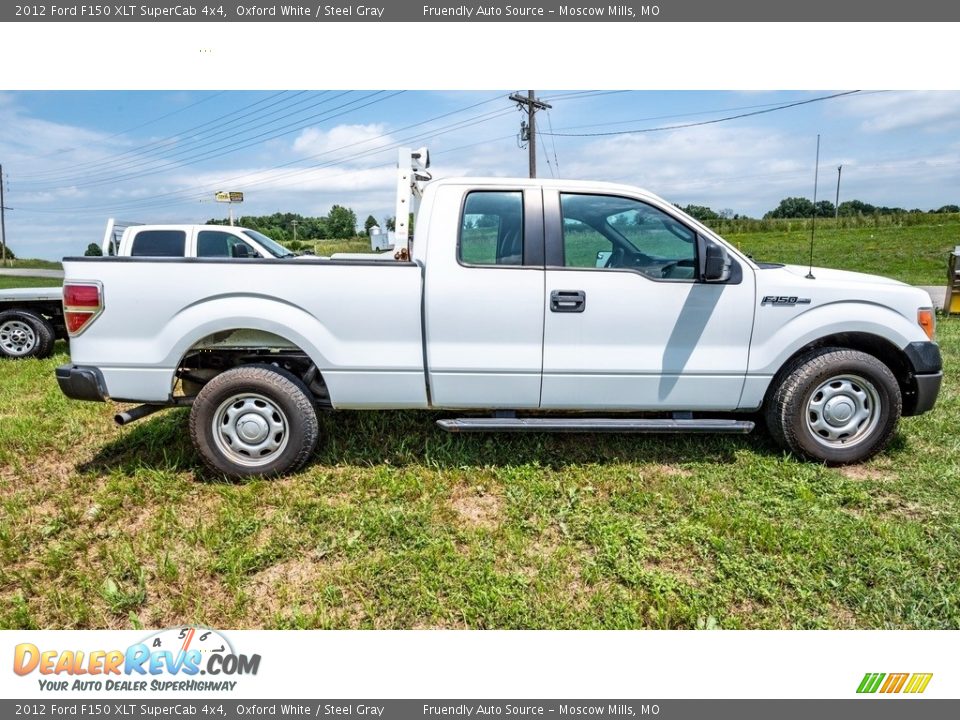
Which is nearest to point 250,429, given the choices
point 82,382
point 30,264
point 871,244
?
point 82,382

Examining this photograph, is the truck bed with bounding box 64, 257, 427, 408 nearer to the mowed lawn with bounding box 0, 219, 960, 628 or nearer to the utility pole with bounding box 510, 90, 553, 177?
the mowed lawn with bounding box 0, 219, 960, 628

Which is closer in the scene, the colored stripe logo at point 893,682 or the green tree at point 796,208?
the colored stripe logo at point 893,682

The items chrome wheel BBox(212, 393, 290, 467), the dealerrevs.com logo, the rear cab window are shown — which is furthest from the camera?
the rear cab window

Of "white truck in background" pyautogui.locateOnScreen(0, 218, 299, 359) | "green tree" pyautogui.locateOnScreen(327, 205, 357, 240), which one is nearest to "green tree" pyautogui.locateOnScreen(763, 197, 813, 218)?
"white truck in background" pyautogui.locateOnScreen(0, 218, 299, 359)

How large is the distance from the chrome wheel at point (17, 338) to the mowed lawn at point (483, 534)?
13.3ft

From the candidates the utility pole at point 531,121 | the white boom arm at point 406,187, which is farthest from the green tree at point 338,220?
the white boom arm at point 406,187

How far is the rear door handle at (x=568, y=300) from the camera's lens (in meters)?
3.63

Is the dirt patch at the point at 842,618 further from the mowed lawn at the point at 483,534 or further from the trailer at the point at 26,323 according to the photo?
the trailer at the point at 26,323

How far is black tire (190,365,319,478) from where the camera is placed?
12.1 ft

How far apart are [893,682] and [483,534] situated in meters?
1.91

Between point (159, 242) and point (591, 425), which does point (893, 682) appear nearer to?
point (591, 425)

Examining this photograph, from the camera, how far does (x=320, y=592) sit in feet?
9.01

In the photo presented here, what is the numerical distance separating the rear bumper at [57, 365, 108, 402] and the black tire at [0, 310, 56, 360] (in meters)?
5.32

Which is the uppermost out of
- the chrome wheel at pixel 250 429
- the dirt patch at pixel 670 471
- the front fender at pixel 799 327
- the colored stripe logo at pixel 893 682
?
the front fender at pixel 799 327
